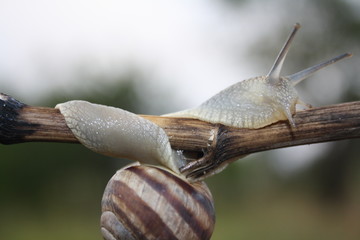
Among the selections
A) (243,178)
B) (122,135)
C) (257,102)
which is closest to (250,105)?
(257,102)

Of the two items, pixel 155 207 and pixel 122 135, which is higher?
pixel 122 135

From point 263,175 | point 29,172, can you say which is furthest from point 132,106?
point 263,175

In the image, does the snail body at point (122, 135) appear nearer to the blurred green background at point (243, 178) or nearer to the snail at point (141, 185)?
the snail at point (141, 185)

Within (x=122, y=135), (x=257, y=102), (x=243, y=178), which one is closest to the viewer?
(x=122, y=135)

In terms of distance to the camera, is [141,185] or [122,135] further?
[122,135]

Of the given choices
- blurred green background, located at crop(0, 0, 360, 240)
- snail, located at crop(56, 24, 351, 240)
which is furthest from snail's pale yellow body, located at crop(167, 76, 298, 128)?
blurred green background, located at crop(0, 0, 360, 240)

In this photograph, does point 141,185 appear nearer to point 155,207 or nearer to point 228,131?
point 155,207
